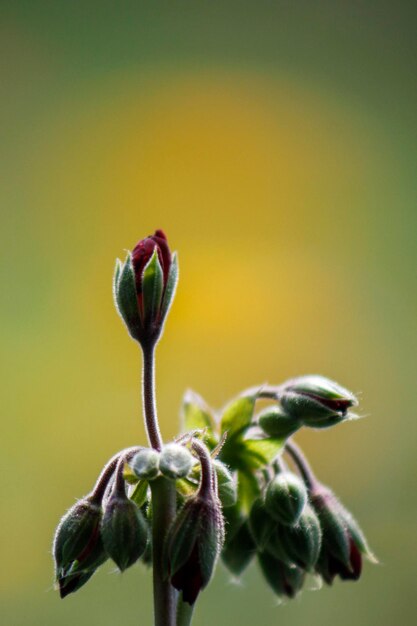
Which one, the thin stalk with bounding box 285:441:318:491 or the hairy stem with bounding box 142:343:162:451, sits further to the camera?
the thin stalk with bounding box 285:441:318:491

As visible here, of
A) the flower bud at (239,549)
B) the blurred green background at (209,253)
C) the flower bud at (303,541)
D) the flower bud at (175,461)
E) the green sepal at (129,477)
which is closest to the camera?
the flower bud at (175,461)

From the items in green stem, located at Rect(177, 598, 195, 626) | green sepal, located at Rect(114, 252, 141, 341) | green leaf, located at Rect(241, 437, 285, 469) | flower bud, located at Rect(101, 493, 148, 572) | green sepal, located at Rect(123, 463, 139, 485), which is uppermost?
green sepal, located at Rect(114, 252, 141, 341)

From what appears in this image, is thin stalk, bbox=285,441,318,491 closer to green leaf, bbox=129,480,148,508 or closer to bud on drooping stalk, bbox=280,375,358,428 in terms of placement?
bud on drooping stalk, bbox=280,375,358,428

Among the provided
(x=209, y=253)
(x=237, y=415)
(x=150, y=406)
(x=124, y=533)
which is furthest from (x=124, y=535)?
(x=209, y=253)

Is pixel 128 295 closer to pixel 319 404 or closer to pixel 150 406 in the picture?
pixel 150 406

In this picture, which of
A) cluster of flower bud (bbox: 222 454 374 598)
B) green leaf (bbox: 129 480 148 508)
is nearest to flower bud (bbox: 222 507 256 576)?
cluster of flower bud (bbox: 222 454 374 598)

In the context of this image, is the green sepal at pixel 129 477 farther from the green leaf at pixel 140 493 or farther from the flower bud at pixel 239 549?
the flower bud at pixel 239 549

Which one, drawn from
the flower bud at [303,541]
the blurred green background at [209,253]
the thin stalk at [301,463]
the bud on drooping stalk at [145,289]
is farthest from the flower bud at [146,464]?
the blurred green background at [209,253]

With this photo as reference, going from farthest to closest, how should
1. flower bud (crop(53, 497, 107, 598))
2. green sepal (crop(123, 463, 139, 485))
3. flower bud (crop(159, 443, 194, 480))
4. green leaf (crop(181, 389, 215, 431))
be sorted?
1. green leaf (crop(181, 389, 215, 431))
2. green sepal (crop(123, 463, 139, 485))
3. flower bud (crop(53, 497, 107, 598))
4. flower bud (crop(159, 443, 194, 480))
